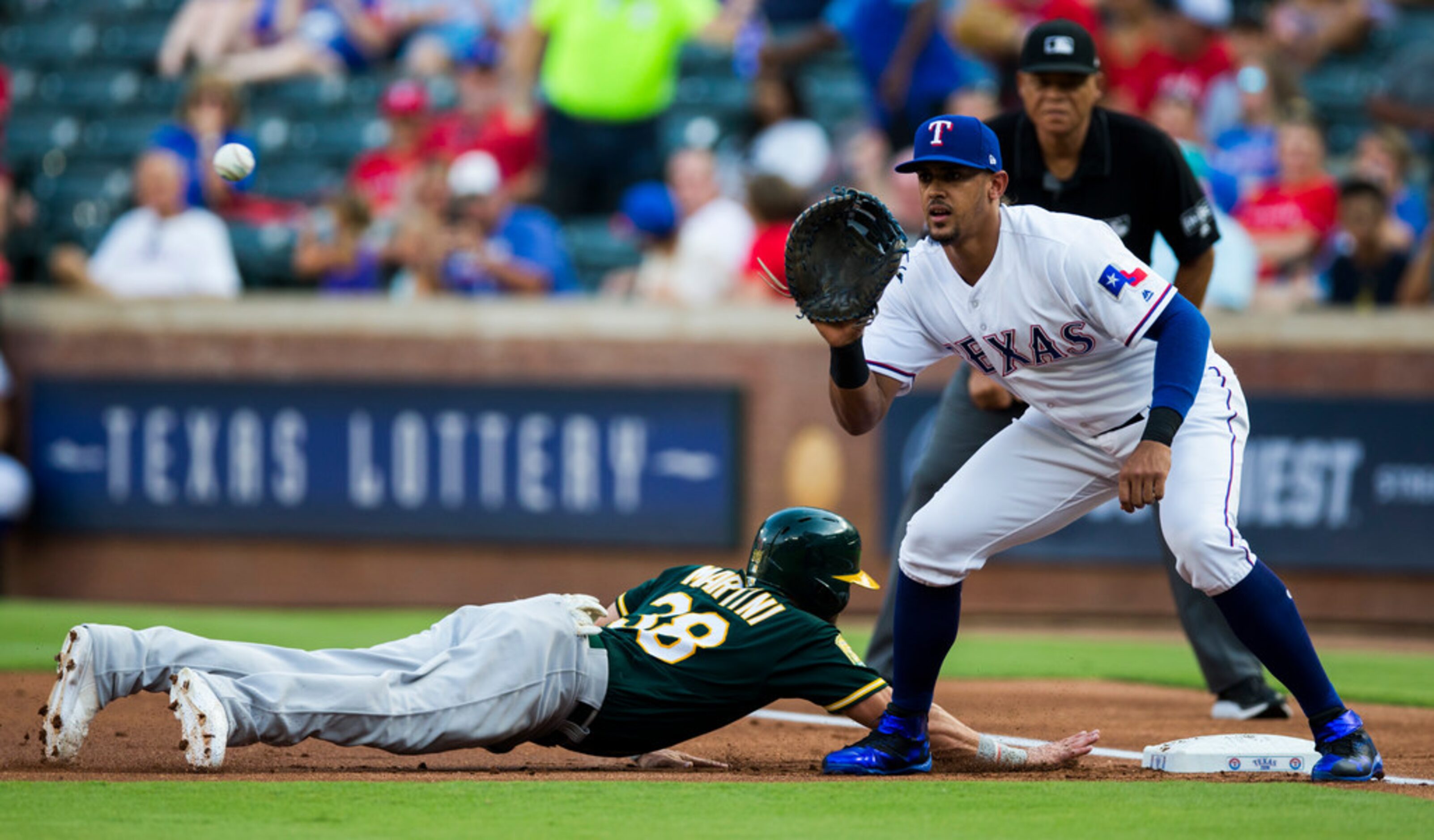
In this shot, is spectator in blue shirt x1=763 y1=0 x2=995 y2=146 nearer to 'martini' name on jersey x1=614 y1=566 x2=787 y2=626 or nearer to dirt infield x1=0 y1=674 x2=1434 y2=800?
dirt infield x1=0 y1=674 x2=1434 y2=800

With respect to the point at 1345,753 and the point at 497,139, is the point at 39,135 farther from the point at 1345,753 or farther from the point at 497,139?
the point at 1345,753

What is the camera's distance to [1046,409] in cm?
505

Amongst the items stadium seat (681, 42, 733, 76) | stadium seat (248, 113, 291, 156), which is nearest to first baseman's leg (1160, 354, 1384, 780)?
stadium seat (681, 42, 733, 76)

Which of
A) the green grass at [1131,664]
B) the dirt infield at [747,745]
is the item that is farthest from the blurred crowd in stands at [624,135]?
the dirt infield at [747,745]

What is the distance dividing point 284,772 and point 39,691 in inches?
88.0

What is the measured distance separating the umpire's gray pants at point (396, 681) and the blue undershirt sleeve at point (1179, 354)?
160 cm

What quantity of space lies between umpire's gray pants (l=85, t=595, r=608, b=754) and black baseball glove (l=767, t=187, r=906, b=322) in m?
1.06

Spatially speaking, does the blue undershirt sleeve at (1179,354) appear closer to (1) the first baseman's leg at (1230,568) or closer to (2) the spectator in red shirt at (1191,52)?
(1) the first baseman's leg at (1230,568)

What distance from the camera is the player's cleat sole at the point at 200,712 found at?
4391mm

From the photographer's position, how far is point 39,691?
6602 millimetres

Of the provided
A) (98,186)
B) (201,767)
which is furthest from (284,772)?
(98,186)

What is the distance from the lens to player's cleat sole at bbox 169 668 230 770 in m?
4.39

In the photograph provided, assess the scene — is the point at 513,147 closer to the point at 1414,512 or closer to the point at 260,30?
the point at 260,30

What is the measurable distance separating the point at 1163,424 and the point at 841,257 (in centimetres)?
92
